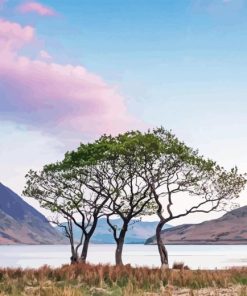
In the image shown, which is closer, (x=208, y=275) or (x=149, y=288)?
(x=149, y=288)

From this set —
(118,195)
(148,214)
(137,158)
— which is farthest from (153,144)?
(148,214)

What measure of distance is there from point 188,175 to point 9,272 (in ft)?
88.4

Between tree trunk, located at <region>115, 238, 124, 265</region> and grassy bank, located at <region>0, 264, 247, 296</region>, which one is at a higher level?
tree trunk, located at <region>115, 238, 124, 265</region>

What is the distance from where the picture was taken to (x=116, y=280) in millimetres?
29094

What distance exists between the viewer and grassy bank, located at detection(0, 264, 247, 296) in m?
26.4

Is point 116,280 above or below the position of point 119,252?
below

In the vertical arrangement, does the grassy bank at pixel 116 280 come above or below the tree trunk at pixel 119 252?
below

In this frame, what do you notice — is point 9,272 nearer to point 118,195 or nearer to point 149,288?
point 149,288

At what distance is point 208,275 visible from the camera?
96.3ft

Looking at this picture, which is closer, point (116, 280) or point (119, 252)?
point (116, 280)

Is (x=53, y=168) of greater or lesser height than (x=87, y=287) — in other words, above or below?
above

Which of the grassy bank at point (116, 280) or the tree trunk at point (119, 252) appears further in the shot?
the tree trunk at point (119, 252)

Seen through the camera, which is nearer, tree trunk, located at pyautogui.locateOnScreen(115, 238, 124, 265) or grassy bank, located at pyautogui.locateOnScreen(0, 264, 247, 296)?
grassy bank, located at pyautogui.locateOnScreen(0, 264, 247, 296)

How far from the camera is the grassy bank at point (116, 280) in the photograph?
86.5ft
